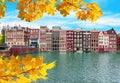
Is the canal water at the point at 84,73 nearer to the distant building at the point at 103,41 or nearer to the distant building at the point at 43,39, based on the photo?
the distant building at the point at 103,41

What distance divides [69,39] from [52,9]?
119m

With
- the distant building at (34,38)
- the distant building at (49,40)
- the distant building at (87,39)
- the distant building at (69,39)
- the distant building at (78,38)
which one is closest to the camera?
the distant building at (87,39)

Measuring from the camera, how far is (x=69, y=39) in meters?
122

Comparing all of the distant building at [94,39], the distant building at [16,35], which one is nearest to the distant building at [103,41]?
the distant building at [94,39]

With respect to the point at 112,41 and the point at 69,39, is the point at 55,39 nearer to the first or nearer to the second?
the point at 69,39

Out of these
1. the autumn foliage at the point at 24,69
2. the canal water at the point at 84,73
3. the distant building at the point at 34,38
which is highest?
the distant building at the point at 34,38

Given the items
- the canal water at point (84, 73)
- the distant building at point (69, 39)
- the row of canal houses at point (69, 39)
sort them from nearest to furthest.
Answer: the canal water at point (84, 73), the row of canal houses at point (69, 39), the distant building at point (69, 39)

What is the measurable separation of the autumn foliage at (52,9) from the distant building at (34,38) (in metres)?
122

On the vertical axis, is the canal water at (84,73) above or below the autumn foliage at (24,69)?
below

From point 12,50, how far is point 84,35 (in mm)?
39429

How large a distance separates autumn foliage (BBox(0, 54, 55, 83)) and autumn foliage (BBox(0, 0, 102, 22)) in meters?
0.35

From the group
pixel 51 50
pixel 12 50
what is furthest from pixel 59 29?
pixel 12 50

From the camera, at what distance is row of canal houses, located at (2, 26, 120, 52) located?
120 m

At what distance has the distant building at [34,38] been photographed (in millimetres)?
124775
